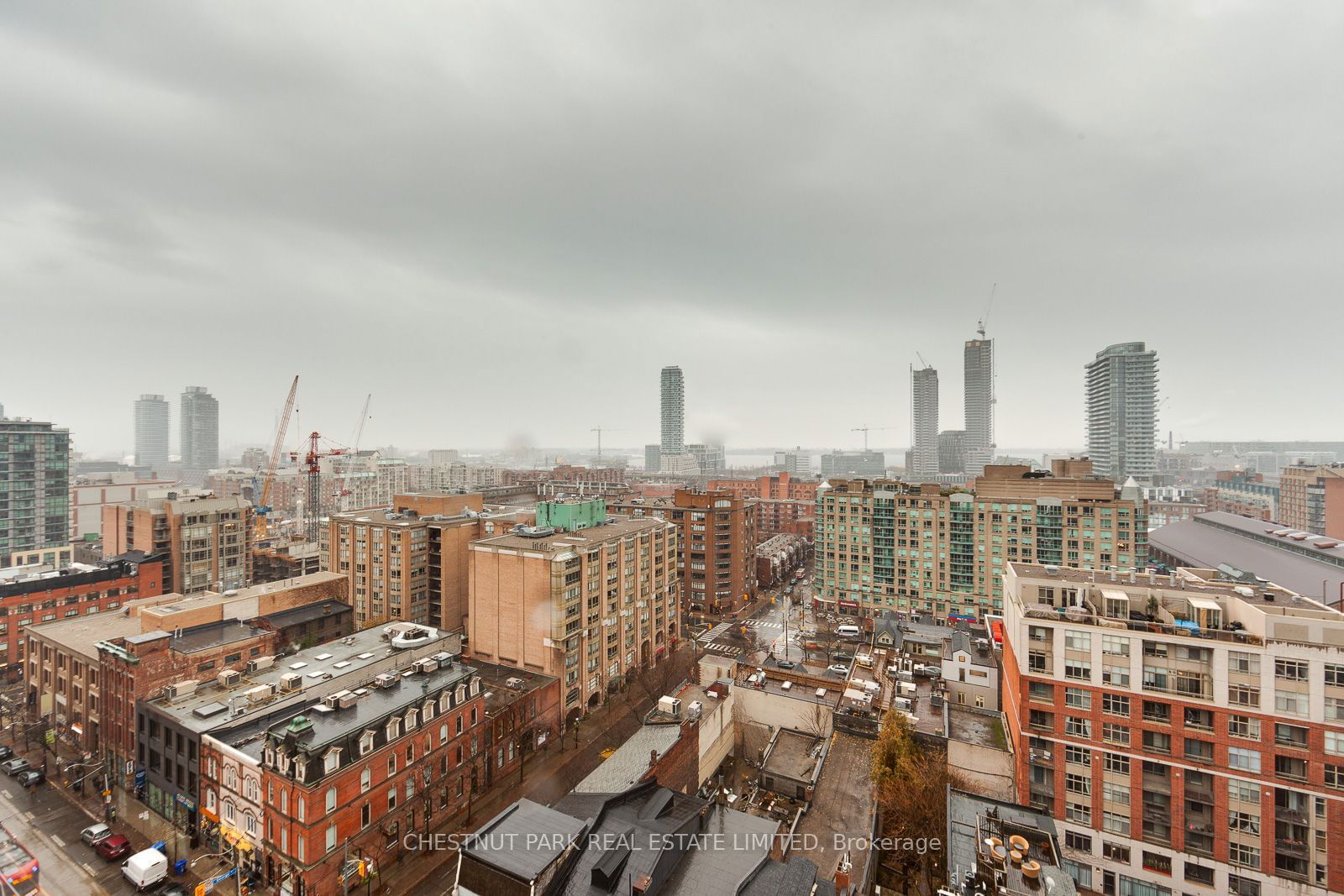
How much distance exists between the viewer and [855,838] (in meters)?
26.4

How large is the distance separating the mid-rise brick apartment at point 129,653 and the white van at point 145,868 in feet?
32.6

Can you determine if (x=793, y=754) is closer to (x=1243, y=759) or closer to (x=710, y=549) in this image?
(x=1243, y=759)

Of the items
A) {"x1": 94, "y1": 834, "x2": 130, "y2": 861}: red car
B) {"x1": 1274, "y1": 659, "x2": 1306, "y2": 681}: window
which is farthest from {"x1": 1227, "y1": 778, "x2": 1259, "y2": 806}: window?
{"x1": 94, "y1": 834, "x2": 130, "y2": 861}: red car

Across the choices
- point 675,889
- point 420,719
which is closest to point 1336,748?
point 675,889

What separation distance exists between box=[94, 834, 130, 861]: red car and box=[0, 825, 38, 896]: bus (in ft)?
8.29

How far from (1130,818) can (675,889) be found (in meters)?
27.3

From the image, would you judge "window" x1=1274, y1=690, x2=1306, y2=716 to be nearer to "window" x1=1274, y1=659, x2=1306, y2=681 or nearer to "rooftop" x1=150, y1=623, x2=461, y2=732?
"window" x1=1274, y1=659, x2=1306, y2=681

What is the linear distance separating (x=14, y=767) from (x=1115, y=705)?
74781 mm

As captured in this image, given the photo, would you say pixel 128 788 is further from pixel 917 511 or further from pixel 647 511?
pixel 917 511

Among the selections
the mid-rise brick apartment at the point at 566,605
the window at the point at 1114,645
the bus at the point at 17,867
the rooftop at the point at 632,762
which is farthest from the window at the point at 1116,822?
the bus at the point at 17,867

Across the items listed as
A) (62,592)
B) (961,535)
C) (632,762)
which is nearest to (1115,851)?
(632,762)

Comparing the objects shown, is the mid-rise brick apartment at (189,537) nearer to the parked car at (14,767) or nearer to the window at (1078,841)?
the parked car at (14,767)

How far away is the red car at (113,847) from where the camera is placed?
31266mm

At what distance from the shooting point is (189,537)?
243 feet
